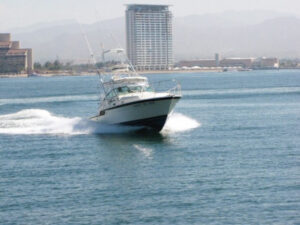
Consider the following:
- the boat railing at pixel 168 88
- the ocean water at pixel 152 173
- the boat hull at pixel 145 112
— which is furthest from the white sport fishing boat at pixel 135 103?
the ocean water at pixel 152 173

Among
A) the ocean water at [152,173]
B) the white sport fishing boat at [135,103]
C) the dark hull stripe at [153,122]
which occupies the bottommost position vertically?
the ocean water at [152,173]

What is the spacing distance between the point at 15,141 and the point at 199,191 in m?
21.7

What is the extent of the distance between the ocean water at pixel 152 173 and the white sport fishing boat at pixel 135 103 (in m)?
0.97

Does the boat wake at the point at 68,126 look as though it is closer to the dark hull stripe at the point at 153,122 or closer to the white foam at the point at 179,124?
the white foam at the point at 179,124

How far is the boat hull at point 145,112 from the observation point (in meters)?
49.8

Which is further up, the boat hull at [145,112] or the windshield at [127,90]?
the windshield at [127,90]

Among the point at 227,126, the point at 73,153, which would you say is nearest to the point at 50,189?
the point at 73,153

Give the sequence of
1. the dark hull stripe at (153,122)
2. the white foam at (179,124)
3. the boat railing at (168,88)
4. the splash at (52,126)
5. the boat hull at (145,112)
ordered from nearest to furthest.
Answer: the boat hull at (145,112)
the dark hull stripe at (153,122)
the boat railing at (168,88)
the splash at (52,126)
the white foam at (179,124)

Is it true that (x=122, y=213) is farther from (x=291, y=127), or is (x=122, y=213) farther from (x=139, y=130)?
(x=291, y=127)

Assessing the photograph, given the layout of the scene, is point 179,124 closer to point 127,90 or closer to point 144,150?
point 127,90

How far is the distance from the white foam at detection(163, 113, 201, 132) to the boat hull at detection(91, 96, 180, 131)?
2854 mm

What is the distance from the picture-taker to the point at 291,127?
54.9 m

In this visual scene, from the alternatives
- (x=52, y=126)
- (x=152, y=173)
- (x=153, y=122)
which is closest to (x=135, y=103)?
(x=153, y=122)

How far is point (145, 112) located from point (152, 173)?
13768 millimetres
